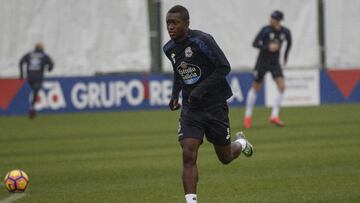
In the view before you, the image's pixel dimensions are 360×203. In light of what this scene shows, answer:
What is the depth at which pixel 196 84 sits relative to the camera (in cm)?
955

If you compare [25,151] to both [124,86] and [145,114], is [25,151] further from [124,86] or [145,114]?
[124,86]

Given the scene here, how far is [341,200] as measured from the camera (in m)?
9.68

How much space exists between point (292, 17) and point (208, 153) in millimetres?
19692

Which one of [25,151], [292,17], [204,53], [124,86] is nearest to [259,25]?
[292,17]

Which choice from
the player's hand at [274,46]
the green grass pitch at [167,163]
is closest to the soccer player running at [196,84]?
the green grass pitch at [167,163]

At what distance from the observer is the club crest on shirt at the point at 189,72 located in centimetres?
948

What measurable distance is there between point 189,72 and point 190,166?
3.44 ft

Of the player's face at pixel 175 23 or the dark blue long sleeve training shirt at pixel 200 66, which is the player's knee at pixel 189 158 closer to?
the dark blue long sleeve training shirt at pixel 200 66

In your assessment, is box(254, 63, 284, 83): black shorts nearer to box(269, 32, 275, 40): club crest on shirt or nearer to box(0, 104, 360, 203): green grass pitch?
box(269, 32, 275, 40): club crest on shirt

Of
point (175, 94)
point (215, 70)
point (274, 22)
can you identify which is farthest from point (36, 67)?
point (215, 70)

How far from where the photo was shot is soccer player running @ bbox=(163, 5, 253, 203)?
9.23m

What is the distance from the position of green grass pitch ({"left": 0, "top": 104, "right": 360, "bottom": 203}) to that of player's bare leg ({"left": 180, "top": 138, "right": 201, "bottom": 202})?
968 millimetres

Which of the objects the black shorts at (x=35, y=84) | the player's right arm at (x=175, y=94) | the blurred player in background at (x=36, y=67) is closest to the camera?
the player's right arm at (x=175, y=94)

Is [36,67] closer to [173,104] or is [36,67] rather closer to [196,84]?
[173,104]
